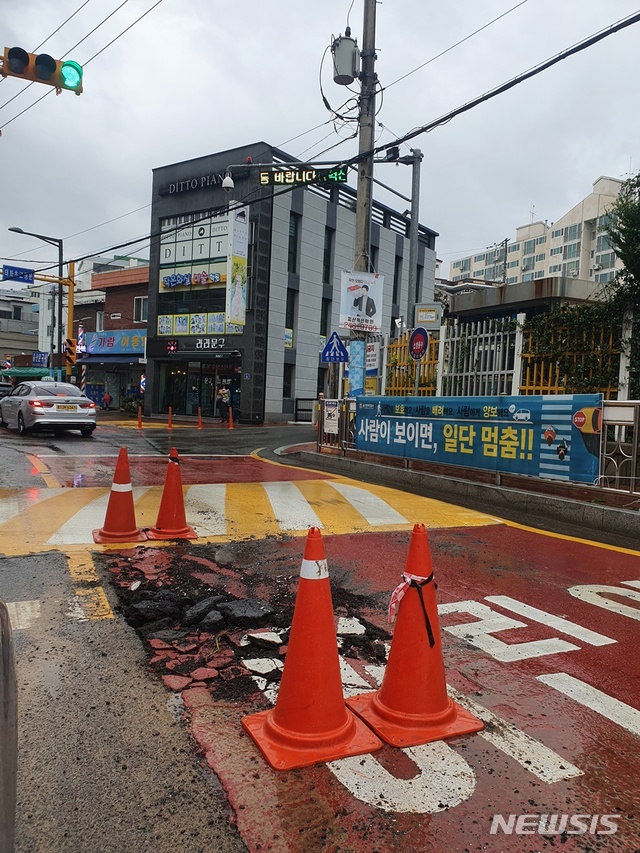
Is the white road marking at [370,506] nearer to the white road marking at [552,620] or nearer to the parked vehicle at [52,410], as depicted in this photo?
the white road marking at [552,620]

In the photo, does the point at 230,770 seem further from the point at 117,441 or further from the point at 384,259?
the point at 384,259

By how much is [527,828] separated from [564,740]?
2.38 ft

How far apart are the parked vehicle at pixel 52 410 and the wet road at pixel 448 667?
9.15m

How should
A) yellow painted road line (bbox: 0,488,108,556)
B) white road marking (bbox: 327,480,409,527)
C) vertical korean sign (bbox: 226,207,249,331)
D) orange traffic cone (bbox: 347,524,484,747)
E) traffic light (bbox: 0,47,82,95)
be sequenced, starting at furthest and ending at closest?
vertical korean sign (bbox: 226,207,249,331) → traffic light (bbox: 0,47,82,95) → white road marking (bbox: 327,480,409,527) → yellow painted road line (bbox: 0,488,108,556) → orange traffic cone (bbox: 347,524,484,747)

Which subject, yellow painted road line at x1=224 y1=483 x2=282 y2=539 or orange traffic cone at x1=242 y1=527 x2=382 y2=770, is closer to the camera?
orange traffic cone at x1=242 y1=527 x2=382 y2=770

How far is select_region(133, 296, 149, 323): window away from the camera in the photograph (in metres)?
38.8

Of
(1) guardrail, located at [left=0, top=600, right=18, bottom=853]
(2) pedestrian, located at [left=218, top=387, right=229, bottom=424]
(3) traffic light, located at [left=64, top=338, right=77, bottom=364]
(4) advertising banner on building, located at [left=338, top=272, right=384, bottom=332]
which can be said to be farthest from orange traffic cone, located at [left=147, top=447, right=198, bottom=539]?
(2) pedestrian, located at [left=218, top=387, right=229, bottom=424]

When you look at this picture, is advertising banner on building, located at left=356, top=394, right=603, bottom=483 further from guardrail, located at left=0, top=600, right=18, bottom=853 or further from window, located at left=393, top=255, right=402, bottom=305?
window, located at left=393, top=255, right=402, bottom=305

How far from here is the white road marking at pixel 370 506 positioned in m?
7.72

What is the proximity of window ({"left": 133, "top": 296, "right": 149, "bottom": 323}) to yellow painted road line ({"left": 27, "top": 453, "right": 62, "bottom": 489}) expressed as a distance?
27.3m

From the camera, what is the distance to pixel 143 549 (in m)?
5.93

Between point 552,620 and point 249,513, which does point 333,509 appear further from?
point 552,620

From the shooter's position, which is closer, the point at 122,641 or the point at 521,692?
the point at 521,692

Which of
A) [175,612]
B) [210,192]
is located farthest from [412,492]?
[210,192]
